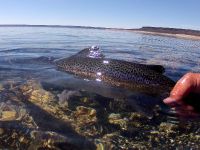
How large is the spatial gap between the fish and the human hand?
39.7 inches

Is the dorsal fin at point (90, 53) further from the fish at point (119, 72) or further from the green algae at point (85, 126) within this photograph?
the green algae at point (85, 126)

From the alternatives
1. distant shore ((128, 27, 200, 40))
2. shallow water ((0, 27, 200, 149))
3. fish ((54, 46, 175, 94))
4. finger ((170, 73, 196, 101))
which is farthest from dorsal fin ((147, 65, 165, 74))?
distant shore ((128, 27, 200, 40))

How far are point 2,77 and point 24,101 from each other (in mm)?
2186

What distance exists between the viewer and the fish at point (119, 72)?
7.13 meters

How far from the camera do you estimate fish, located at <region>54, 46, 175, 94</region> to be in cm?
713

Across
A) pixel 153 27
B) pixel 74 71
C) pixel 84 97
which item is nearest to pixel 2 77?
pixel 74 71

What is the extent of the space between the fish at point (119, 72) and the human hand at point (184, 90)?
1007mm

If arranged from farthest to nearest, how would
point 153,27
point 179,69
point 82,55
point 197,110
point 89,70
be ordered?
point 153,27 < point 179,69 < point 82,55 < point 89,70 < point 197,110

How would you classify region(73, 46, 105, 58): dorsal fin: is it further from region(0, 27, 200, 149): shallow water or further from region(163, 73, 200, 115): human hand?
region(163, 73, 200, 115): human hand

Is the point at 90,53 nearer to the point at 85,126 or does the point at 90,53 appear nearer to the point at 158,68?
the point at 158,68

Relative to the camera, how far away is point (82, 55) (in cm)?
920

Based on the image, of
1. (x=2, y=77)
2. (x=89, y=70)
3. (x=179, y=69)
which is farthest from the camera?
(x=179, y=69)

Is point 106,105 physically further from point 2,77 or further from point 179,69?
point 179,69

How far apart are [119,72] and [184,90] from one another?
Answer: 2.49m
